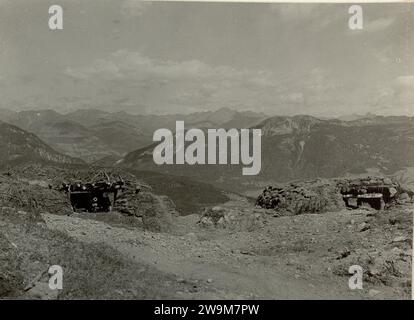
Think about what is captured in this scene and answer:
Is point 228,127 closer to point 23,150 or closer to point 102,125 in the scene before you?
point 102,125

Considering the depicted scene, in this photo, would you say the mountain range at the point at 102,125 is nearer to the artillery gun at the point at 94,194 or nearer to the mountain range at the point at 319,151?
the mountain range at the point at 319,151

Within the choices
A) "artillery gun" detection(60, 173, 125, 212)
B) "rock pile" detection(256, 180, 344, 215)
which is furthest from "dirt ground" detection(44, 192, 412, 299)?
"artillery gun" detection(60, 173, 125, 212)

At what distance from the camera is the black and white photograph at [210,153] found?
691 centimetres

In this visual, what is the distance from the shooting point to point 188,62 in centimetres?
740

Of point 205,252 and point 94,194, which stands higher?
point 94,194

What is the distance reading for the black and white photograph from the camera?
6.91 metres

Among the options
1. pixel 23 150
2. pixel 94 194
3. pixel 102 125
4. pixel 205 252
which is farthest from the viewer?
pixel 94 194

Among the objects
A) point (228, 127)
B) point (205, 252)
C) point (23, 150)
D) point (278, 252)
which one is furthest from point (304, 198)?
point (23, 150)

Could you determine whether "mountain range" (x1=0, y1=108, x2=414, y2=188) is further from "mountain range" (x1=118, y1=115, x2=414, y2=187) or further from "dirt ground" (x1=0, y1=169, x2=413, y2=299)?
"dirt ground" (x1=0, y1=169, x2=413, y2=299)

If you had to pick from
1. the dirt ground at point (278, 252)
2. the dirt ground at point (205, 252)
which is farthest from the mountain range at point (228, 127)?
the dirt ground at point (278, 252)

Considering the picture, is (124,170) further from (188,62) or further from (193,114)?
(188,62)

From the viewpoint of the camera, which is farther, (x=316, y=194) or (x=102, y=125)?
(x=316, y=194)

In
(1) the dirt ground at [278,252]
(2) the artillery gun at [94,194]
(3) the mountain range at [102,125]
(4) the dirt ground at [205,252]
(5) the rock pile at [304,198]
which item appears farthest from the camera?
(5) the rock pile at [304,198]

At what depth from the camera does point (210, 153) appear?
733cm
